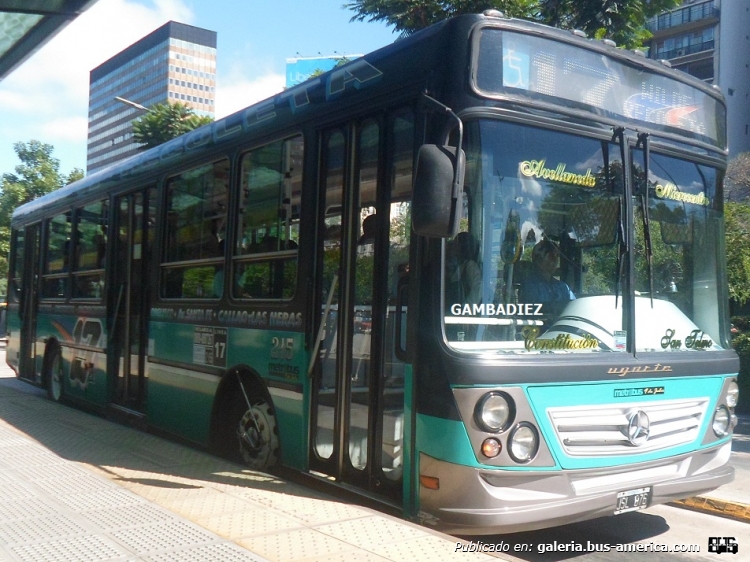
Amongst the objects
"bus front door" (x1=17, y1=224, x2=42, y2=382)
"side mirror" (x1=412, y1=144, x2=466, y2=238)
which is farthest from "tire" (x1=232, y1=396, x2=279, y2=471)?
"bus front door" (x1=17, y1=224, x2=42, y2=382)

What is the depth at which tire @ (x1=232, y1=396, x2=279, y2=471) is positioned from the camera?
258 inches

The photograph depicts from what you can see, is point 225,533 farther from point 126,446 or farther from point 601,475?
point 126,446

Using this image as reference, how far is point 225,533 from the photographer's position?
4680 mm

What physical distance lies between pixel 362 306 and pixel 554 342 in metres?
1.34

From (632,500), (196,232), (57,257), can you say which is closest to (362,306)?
(632,500)

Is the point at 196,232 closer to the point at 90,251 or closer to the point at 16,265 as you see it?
the point at 90,251

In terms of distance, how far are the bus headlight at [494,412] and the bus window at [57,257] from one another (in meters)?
8.39

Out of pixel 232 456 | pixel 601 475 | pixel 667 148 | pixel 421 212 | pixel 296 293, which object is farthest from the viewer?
pixel 232 456

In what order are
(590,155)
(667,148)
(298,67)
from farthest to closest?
1. (298,67)
2. (667,148)
3. (590,155)

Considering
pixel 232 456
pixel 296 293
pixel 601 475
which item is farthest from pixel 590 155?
pixel 232 456

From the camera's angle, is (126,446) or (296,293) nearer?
(296,293)

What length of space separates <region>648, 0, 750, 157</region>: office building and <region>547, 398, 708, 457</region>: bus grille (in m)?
40.9

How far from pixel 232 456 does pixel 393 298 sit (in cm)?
291

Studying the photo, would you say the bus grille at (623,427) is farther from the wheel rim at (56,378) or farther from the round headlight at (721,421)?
the wheel rim at (56,378)
